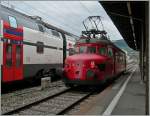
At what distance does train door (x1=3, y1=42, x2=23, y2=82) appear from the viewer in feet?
46.4

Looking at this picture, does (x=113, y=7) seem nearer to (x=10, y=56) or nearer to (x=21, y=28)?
(x=21, y=28)

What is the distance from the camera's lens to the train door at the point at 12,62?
46.4ft

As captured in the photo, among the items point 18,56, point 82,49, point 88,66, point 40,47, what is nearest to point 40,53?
point 40,47

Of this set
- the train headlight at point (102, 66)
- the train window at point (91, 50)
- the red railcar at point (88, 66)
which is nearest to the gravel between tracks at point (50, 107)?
the red railcar at point (88, 66)

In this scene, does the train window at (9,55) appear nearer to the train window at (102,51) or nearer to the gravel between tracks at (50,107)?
the gravel between tracks at (50,107)

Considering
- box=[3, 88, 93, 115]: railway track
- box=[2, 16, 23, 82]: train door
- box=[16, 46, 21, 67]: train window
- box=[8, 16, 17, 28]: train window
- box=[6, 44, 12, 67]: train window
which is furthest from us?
box=[16, 46, 21, 67]: train window

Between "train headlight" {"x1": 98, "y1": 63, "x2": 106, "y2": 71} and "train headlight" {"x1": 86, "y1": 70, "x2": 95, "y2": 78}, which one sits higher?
"train headlight" {"x1": 98, "y1": 63, "x2": 106, "y2": 71}

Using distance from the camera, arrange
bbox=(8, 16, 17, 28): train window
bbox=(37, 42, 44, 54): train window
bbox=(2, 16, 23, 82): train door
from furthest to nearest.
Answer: bbox=(37, 42, 44, 54): train window, bbox=(8, 16, 17, 28): train window, bbox=(2, 16, 23, 82): train door

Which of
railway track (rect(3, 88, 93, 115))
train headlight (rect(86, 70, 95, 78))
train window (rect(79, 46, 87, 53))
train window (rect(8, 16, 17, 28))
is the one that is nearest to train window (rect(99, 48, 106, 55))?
train window (rect(79, 46, 87, 53))

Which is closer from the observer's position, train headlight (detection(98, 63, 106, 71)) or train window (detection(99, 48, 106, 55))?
train headlight (detection(98, 63, 106, 71))

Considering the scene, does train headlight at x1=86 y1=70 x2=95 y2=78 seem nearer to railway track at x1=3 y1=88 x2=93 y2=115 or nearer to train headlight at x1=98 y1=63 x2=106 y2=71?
train headlight at x1=98 y1=63 x2=106 y2=71

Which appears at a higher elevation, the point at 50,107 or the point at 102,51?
the point at 102,51

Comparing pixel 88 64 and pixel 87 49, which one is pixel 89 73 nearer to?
pixel 88 64

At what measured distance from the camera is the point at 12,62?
14.8 metres
